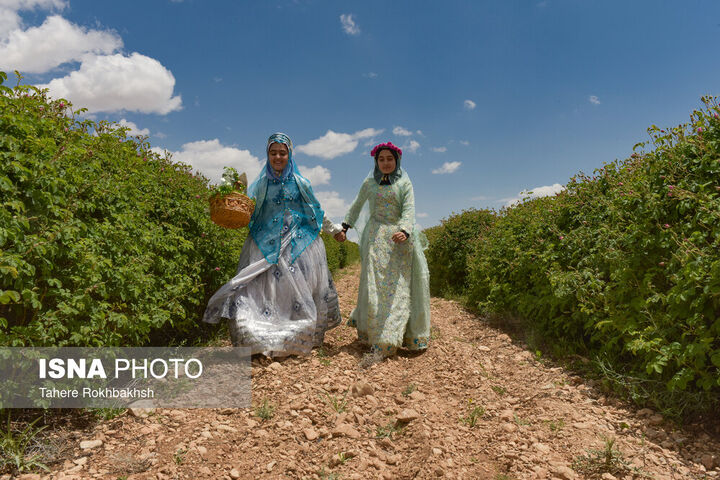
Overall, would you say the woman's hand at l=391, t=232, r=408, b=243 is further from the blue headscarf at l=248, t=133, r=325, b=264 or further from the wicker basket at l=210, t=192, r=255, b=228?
the wicker basket at l=210, t=192, r=255, b=228

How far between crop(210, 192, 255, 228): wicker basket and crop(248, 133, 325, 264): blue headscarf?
0.47 meters

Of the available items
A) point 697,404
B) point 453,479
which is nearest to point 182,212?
point 453,479

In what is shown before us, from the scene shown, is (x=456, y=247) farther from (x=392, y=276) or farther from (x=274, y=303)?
(x=274, y=303)

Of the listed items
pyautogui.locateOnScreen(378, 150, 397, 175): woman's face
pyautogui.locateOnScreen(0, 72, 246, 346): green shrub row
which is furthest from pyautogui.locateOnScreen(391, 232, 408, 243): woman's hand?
pyautogui.locateOnScreen(0, 72, 246, 346): green shrub row

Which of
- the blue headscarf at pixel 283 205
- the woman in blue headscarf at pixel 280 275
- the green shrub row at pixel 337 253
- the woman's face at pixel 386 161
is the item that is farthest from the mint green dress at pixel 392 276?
the green shrub row at pixel 337 253

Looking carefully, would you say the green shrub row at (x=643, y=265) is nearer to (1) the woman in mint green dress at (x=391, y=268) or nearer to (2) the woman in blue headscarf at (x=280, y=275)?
(1) the woman in mint green dress at (x=391, y=268)

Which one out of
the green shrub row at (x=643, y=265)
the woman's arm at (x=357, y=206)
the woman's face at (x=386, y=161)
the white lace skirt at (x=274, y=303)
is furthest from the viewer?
the woman's arm at (x=357, y=206)

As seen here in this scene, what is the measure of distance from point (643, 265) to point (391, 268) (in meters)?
2.21

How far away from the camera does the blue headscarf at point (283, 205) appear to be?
438 cm

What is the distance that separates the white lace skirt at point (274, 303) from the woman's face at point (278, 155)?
68 centimetres

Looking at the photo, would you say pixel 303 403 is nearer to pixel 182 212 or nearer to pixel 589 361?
pixel 182 212

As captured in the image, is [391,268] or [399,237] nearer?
[399,237]

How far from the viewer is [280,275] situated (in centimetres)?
430

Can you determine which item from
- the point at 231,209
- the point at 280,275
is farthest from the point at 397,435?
the point at 231,209
